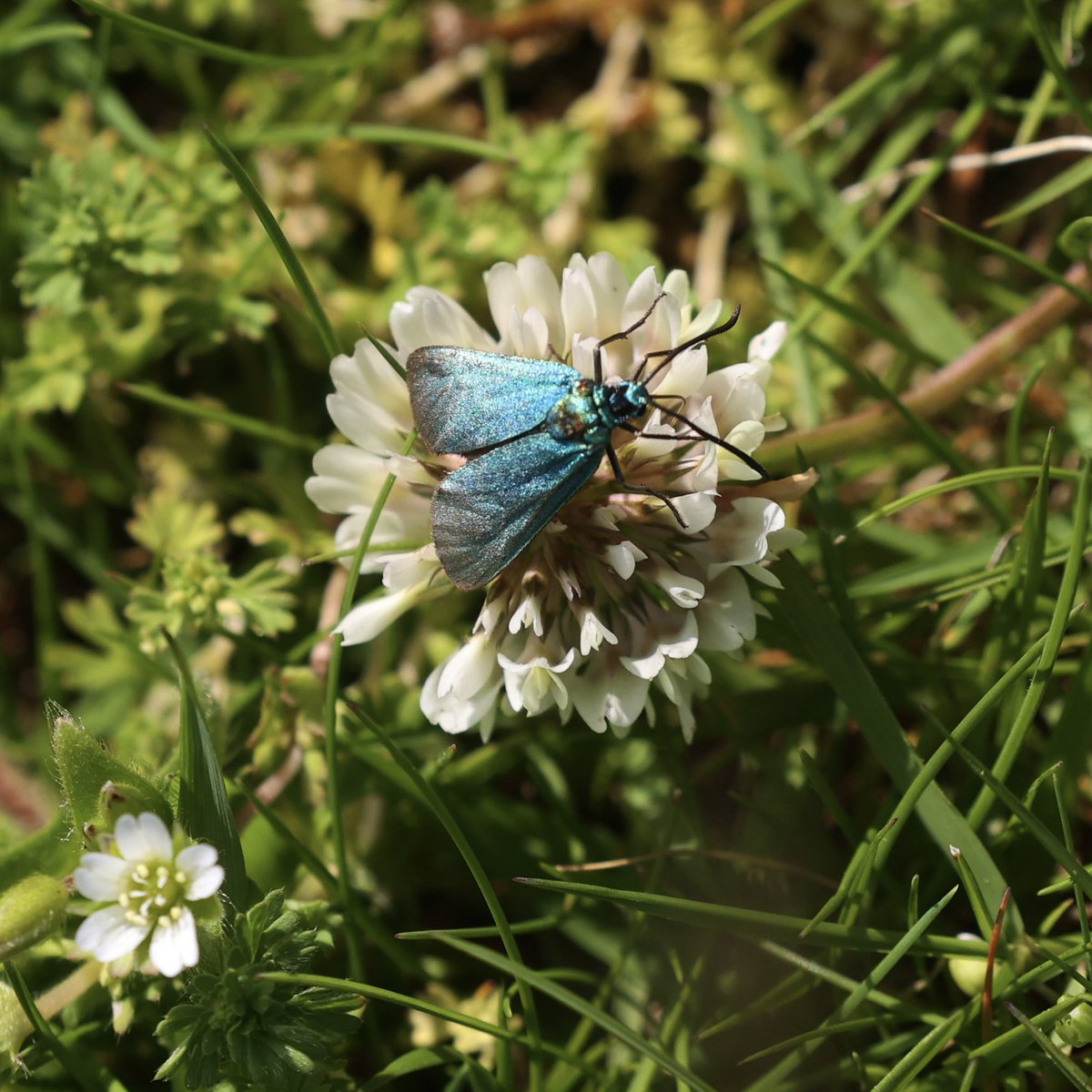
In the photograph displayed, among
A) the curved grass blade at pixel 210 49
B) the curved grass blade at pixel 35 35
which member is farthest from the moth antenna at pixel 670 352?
the curved grass blade at pixel 35 35

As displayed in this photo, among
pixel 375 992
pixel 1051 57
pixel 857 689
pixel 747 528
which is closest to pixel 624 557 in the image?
pixel 747 528

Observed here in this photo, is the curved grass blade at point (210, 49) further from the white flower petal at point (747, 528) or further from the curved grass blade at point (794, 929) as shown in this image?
the curved grass blade at point (794, 929)

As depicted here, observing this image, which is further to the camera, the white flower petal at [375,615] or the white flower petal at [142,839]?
the white flower petal at [375,615]

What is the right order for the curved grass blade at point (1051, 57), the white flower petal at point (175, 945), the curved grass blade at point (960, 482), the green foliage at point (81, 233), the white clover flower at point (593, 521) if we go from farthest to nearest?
the green foliage at point (81, 233) < the curved grass blade at point (1051, 57) < the curved grass blade at point (960, 482) < the white clover flower at point (593, 521) < the white flower petal at point (175, 945)

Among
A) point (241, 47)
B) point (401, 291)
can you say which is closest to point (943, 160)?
point (401, 291)

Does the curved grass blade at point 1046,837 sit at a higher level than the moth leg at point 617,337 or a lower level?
lower

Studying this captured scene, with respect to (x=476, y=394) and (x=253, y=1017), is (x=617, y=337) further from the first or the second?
(x=253, y=1017)

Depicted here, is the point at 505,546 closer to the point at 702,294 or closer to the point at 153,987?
the point at 153,987
